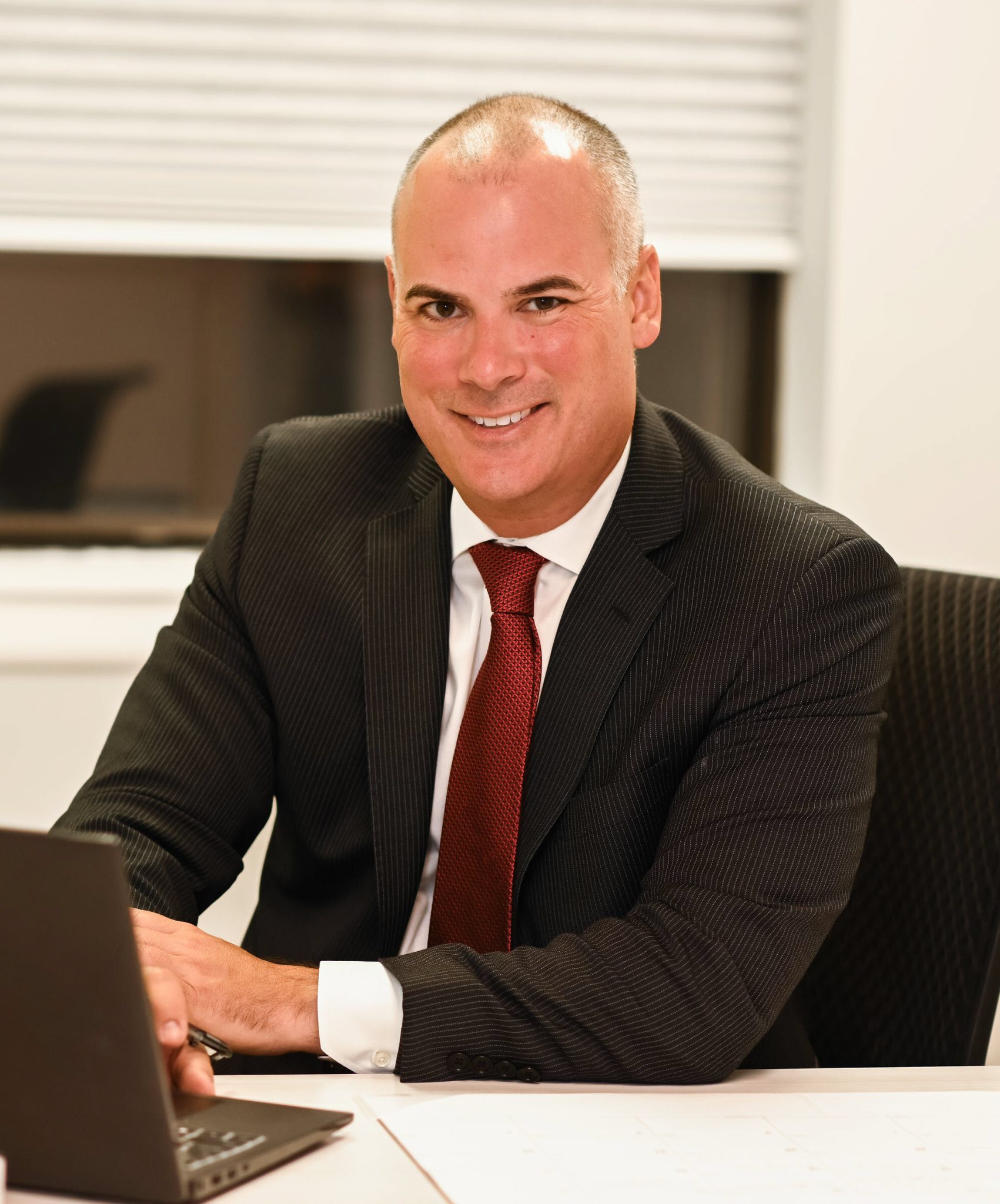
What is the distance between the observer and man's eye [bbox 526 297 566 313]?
1503mm

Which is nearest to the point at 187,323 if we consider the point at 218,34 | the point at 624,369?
the point at 218,34

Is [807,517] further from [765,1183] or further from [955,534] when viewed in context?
[955,534]

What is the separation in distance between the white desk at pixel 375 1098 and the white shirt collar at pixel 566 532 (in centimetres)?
62

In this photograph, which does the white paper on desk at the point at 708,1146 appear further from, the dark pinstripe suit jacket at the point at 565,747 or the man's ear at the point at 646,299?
the man's ear at the point at 646,299

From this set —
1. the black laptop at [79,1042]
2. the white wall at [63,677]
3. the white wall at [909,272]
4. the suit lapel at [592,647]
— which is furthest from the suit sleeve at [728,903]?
the white wall at [63,677]

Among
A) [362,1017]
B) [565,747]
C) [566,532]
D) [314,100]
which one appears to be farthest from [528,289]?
[314,100]

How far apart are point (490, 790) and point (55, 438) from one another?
135cm

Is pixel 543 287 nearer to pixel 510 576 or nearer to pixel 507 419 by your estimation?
pixel 507 419

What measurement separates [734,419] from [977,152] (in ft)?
2.02

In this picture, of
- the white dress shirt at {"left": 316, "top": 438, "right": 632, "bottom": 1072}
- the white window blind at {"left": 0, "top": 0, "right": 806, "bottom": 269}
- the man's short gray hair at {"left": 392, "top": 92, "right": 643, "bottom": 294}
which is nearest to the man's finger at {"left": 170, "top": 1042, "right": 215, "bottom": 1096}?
the white dress shirt at {"left": 316, "top": 438, "right": 632, "bottom": 1072}

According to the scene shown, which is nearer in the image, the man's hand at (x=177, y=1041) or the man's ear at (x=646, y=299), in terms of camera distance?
the man's hand at (x=177, y=1041)

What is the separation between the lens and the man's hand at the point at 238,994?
118 centimetres

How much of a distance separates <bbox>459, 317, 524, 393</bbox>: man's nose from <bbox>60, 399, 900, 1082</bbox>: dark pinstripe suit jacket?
19cm

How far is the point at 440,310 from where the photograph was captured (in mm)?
1545
